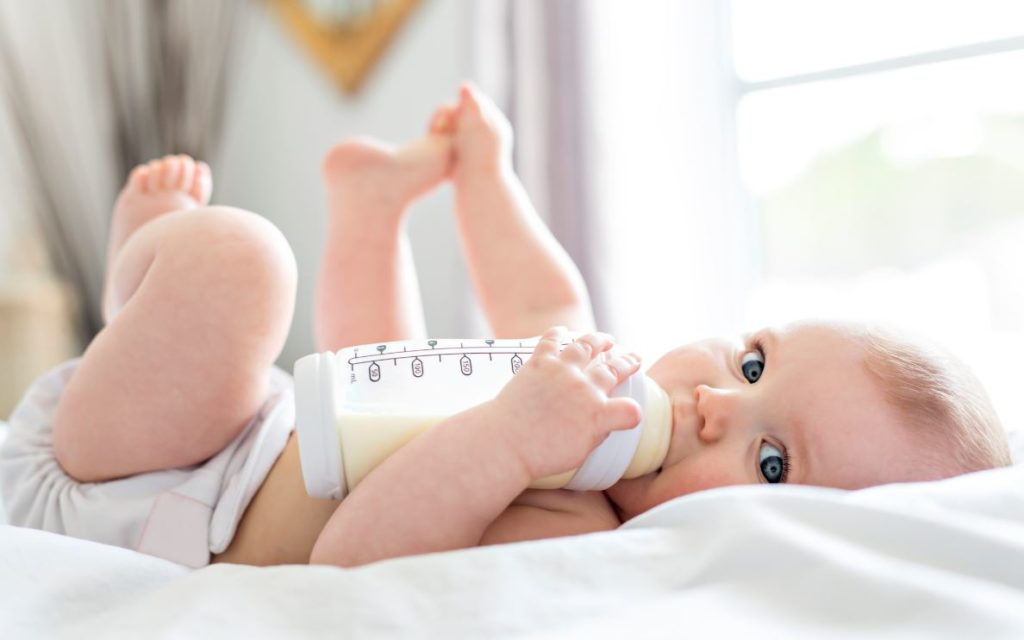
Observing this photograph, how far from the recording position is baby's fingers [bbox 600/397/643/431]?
74 cm

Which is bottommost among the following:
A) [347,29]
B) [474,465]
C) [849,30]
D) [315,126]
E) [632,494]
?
[632,494]

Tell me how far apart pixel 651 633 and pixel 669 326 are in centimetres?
160

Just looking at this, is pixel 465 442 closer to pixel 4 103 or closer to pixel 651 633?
pixel 651 633

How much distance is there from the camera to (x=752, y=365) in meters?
0.89

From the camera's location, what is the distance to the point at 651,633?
49 cm

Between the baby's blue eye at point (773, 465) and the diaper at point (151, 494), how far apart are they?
47 centimetres

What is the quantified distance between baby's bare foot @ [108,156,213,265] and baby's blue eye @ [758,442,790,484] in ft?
2.69

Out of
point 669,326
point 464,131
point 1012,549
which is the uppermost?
point 464,131

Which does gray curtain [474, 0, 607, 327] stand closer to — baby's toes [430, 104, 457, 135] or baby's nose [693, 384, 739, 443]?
baby's toes [430, 104, 457, 135]

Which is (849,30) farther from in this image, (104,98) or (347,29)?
(104,98)

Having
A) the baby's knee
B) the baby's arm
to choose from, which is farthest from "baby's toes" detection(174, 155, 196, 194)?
the baby's arm

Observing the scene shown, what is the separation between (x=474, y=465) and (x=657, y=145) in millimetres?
1475

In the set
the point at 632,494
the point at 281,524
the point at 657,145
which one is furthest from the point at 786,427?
the point at 657,145

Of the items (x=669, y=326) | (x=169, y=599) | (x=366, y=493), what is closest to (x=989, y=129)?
(x=669, y=326)
